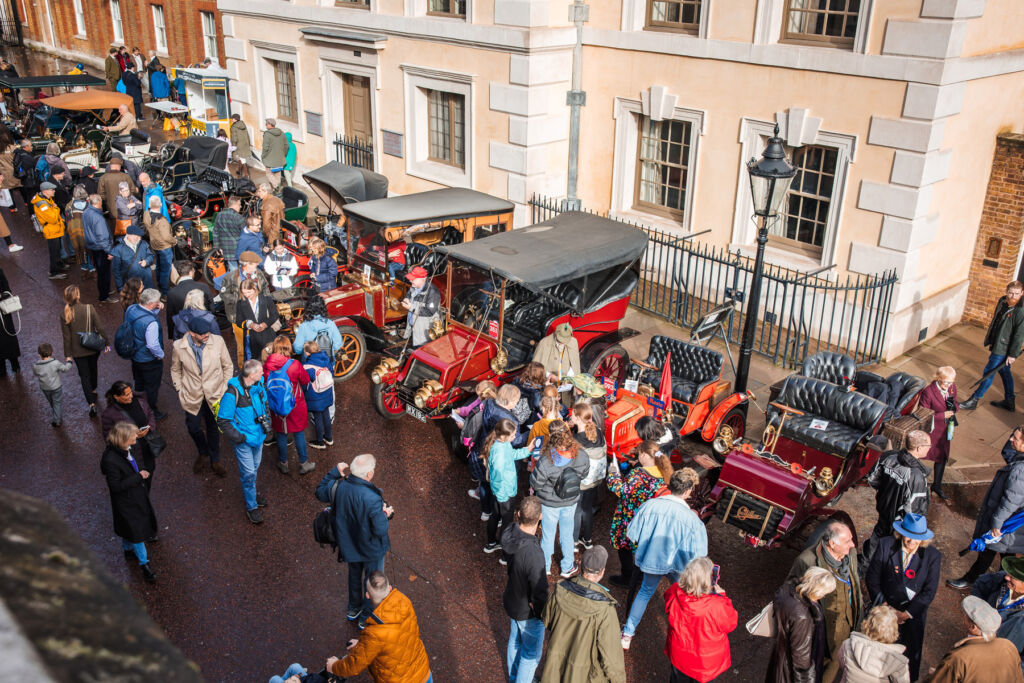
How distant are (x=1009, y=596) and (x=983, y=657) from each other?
1114mm

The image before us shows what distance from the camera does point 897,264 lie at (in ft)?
40.1

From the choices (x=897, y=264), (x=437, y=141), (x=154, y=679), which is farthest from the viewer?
(x=437, y=141)

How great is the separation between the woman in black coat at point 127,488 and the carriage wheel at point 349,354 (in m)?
4.15

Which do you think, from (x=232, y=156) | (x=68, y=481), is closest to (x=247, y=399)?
(x=68, y=481)

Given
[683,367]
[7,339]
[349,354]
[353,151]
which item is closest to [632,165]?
[683,367]

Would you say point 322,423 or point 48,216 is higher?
A: point 48,216

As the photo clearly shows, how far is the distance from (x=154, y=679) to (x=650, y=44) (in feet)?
47.9

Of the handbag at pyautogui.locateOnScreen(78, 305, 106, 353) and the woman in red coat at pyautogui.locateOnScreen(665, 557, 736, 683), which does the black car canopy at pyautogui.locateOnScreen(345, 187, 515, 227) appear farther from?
the woman in red coat at pyautogui.locateOnScreen(665, 557, 736, 683)

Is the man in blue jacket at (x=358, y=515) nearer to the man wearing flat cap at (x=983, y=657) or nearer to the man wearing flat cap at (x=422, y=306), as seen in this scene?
the man wearing flat cap at (x=983, y=657)

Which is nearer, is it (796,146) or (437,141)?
(796,146)

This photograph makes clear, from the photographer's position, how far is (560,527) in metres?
7.29

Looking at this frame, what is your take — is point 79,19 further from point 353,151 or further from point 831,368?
point 831,368

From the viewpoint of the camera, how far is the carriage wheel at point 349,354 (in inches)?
447

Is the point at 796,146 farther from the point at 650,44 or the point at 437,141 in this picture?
the point at 437,141
